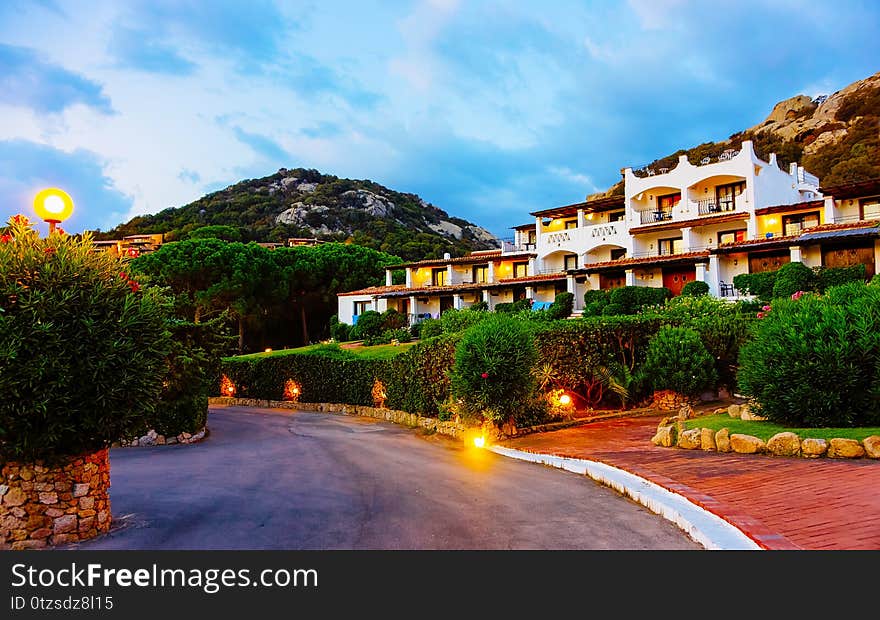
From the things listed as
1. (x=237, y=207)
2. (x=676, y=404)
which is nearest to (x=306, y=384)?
(x=676, y=404)

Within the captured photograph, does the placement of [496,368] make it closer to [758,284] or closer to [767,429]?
[767,429]

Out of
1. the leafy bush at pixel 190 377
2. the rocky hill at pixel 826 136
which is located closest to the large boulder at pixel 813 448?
the leafy bush at pixel 190 377

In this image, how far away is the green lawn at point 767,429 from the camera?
34.3ft

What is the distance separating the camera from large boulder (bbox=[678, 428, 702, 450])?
41.4 feet

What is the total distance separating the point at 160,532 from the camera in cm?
823

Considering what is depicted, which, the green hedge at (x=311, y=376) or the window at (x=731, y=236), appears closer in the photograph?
the green hedge at (x=311, y=376)

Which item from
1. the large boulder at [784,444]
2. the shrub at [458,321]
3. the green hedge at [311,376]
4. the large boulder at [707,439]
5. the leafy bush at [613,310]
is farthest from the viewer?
the leafy bush at [613,310]

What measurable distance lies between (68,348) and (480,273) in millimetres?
49839

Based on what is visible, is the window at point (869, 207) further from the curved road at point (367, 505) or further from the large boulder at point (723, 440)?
the curved road at point (367, 505)

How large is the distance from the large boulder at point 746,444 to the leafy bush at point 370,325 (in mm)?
38364

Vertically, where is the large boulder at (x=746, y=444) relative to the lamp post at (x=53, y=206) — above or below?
below
